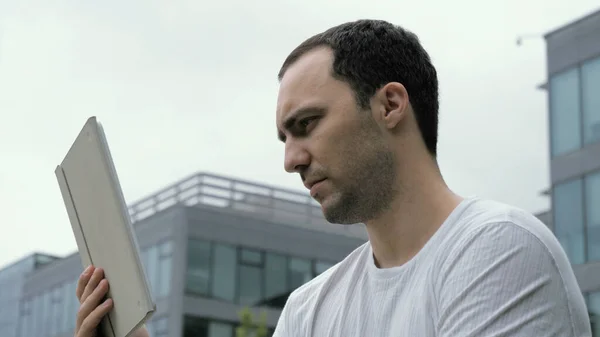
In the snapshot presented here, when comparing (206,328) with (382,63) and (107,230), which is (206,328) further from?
(382,63)

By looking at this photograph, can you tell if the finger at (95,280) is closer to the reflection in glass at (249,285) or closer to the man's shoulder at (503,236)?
the man's shoulder at (503,236)

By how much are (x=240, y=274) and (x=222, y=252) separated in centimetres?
84

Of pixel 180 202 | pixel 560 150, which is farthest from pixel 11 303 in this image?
pixel 560 150

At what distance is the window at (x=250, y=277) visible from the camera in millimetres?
34625

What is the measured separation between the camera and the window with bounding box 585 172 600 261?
23688 mm

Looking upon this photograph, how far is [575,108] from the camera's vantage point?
24.4 metres

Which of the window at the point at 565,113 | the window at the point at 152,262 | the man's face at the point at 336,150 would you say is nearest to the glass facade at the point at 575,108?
the window at the point at 565,113

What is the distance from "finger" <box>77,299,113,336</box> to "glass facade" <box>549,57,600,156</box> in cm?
2192

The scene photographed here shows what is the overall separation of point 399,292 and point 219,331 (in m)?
31.8

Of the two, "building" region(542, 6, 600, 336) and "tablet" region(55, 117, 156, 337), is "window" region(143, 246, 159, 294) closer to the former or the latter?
"building" region(542, 6, 600, 336)

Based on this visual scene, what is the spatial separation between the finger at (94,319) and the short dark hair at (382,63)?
2.23 ft

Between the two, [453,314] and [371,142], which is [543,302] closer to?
[453,314]

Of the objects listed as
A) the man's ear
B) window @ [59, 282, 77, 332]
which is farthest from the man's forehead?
window @ [59, 282, 77, 332]

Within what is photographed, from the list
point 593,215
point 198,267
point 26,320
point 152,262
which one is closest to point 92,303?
point 593,215
